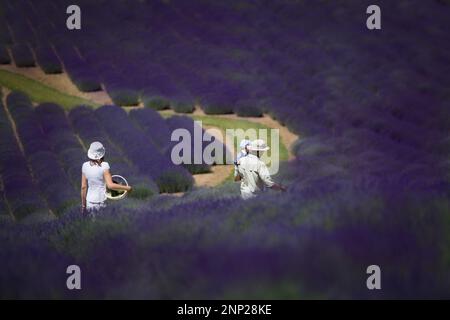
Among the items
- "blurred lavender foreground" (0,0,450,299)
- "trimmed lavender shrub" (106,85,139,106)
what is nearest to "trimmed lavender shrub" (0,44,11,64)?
"blurred lavender foreground" (0,0,450,299)

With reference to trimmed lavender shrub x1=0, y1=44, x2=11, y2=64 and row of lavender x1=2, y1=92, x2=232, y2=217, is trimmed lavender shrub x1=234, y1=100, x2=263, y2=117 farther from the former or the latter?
trimmed lavender shrub x1=0, y1=44, x2=11, y2=64

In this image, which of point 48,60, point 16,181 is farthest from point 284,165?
point 48,60

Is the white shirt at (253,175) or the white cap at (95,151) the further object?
the white shirt at (253,175)

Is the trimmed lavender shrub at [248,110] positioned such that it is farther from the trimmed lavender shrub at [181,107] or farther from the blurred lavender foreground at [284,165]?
the trimmed lavender shrub at [181,107]

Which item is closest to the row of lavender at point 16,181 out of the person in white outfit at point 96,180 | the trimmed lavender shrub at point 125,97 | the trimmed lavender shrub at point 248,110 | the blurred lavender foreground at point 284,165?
the blurred lavender foreground at point 284,165

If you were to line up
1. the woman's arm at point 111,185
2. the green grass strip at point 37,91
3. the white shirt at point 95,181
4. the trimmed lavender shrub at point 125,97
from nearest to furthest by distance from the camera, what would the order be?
the woman's arm at point 111,185 < the white shirt at point 95,181 < the green grass strip at point 37,91 < the trimmed lavender shrub at point 125,97
